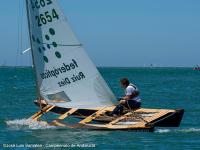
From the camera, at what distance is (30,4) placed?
21.3 meters

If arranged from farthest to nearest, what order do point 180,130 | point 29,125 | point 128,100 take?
point 29,125 → point 180,130 → point 128,100

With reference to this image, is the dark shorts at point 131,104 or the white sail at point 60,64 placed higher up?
the white sail at point 60,64

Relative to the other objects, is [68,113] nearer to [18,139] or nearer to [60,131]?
[60,131]

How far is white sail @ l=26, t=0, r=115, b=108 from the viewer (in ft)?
70.1

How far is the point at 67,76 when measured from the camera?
2181 centimetres

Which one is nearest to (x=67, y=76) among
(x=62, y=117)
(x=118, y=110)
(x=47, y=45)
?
(x=47, y=45)

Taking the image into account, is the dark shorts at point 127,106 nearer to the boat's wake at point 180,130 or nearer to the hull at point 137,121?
the hull at point 137,121

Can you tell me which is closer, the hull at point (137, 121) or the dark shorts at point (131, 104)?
the hull at point (137, 121)

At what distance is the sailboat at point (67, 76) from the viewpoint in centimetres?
2131

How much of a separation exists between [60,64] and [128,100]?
2.48 meters

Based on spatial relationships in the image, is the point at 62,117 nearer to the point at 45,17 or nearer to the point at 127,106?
the point at 127,106

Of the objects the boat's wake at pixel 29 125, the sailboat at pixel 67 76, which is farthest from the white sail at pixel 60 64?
the boat's wake at pixel 29 125

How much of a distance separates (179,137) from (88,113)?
3.68 meters

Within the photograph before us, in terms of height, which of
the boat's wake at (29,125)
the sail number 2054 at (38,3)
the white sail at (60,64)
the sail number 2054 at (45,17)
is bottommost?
the boat's wake at (29,125)
